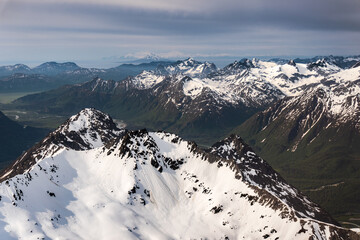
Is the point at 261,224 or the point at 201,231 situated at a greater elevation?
the point at 261,224

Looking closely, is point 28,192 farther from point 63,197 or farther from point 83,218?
point 83,218

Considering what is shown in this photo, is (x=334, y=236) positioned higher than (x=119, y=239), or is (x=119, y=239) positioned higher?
(x=334, y=236)

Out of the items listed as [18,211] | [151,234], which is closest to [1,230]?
[18,211]

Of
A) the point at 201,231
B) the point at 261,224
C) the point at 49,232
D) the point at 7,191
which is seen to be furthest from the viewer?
the point at 201,231

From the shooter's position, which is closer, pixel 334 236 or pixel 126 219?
pixel 334 236

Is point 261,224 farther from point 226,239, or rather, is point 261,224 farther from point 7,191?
point 7,191

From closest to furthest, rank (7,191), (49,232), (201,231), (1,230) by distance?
(1,230), (49,232), (7,191), (201,231)

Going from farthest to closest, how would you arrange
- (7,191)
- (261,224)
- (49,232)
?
(261,224), (7,191), (49,232)

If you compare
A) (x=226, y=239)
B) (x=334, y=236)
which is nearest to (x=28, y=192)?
(x=226, y=239)

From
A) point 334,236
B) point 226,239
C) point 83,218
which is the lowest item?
point 226,239
